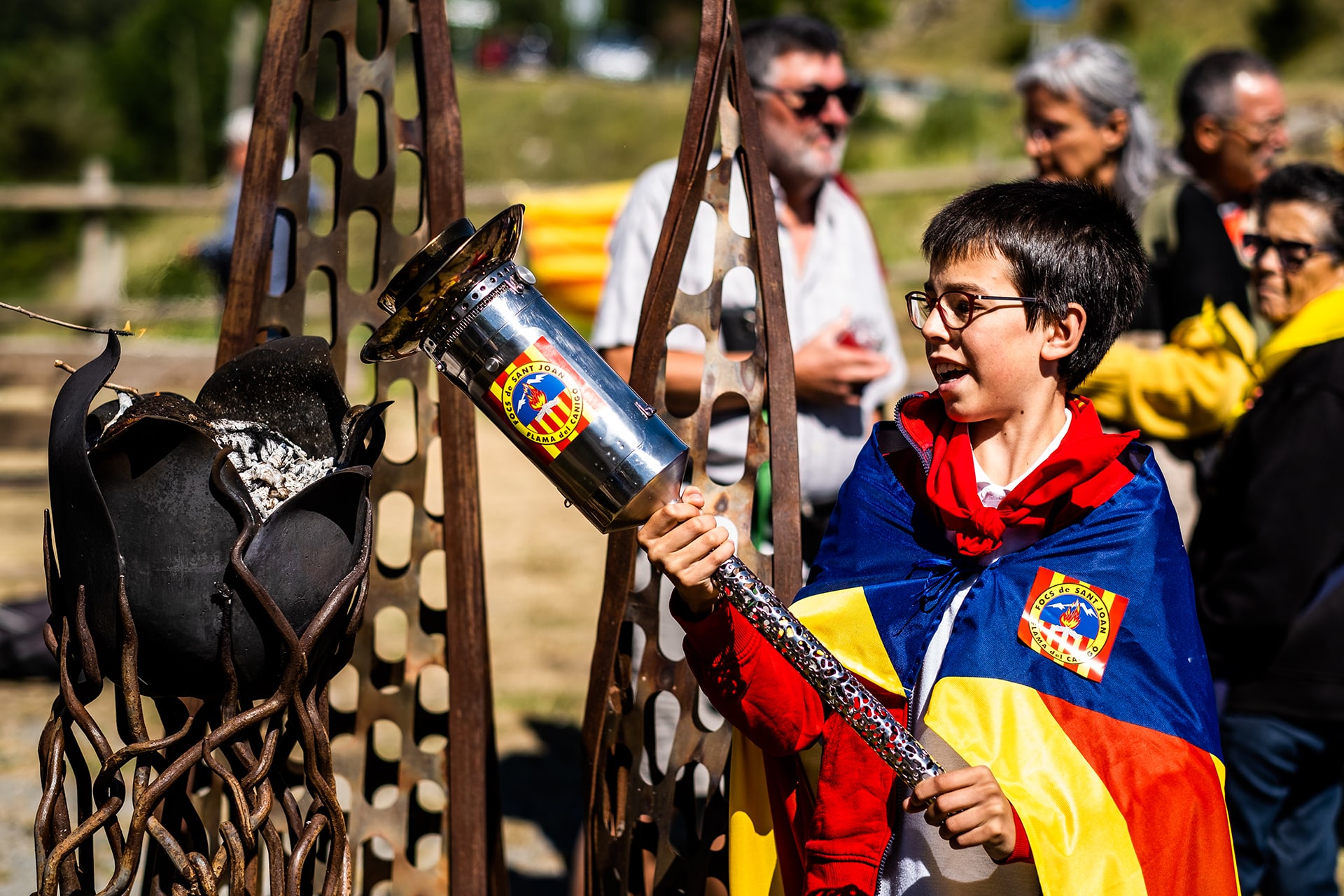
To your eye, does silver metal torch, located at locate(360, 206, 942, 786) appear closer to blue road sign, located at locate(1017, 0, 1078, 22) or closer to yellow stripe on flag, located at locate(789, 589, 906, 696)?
yellow stripe on flag, located at locate(789, 589, 906, 696)

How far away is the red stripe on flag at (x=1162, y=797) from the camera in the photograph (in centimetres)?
180

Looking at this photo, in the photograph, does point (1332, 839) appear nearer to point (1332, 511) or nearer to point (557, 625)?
point (1332, 511)

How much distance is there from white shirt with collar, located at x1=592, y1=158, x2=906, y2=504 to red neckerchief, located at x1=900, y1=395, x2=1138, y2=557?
0.90 m

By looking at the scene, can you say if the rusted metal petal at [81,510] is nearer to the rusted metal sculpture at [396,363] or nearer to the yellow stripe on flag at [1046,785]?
the rusted metal sculpture at [396,363]

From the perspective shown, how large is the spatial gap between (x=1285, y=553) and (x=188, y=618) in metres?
2.23

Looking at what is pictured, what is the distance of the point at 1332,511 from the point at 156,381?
759 centimetres

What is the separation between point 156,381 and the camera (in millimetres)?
8453

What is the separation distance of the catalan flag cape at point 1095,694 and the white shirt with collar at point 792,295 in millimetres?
983

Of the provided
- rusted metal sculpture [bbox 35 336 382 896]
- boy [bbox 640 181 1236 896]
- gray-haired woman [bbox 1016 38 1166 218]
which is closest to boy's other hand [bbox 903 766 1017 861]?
boy [bbox 640 181 1236 896]

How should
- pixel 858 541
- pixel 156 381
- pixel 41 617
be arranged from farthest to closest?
1. pixel 156 381
2. pixel 41 617
3. pixel 858 541

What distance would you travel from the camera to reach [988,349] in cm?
188

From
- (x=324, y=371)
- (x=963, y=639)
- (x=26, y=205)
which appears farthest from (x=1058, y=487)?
(x=26, y=205)

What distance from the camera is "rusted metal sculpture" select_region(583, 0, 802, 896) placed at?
7.56ft

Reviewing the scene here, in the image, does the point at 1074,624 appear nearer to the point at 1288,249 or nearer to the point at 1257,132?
the point at 1288,249
